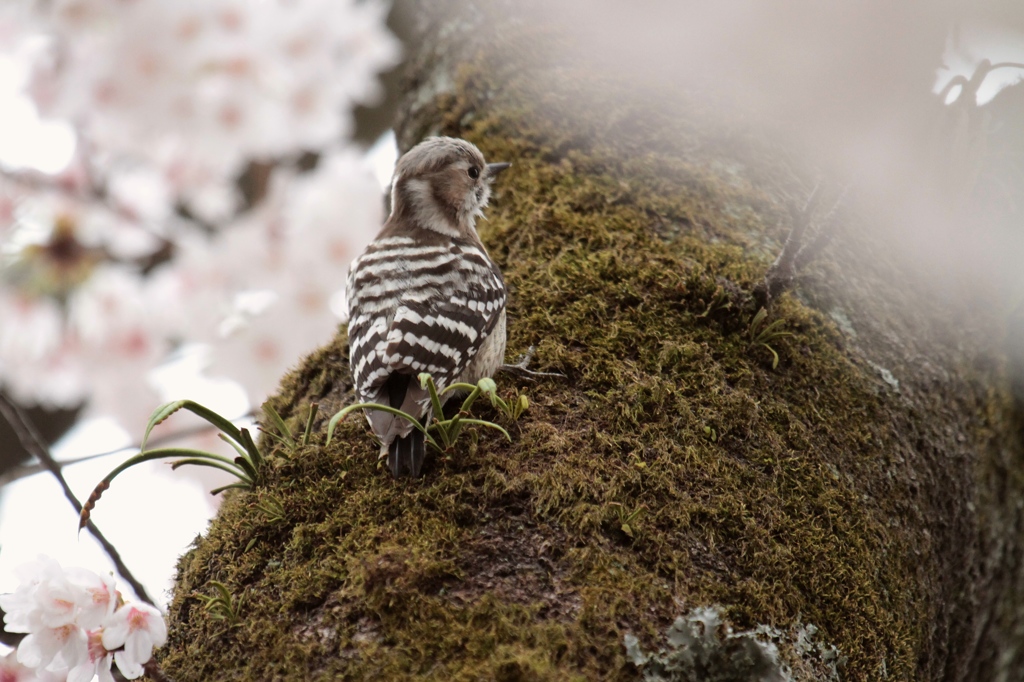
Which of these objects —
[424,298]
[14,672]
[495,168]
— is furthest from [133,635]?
[495,168]

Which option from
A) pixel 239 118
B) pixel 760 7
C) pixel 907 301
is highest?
pixel 760 7

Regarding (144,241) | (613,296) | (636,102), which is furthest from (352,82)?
(613,296)

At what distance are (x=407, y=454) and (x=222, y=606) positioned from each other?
19.0 inches

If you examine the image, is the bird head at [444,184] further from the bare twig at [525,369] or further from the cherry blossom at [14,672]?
the cherry blossom at [14,672]

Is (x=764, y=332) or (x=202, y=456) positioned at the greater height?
(x=764, y=332)

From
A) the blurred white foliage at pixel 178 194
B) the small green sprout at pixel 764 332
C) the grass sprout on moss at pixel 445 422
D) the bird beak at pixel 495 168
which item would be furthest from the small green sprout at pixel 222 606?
the blurred white foliage at pixel 178 194

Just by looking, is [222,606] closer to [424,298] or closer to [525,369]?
[525,369]

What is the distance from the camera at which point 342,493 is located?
5.82 feet

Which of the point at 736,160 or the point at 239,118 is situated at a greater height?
the point at 736,160

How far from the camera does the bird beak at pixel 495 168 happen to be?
282 centimetres

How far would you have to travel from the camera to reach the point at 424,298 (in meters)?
2.41

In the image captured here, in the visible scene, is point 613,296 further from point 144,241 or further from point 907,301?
point 144,241

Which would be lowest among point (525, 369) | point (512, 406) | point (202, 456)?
point (202, 456)

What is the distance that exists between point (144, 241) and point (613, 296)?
3.89m
